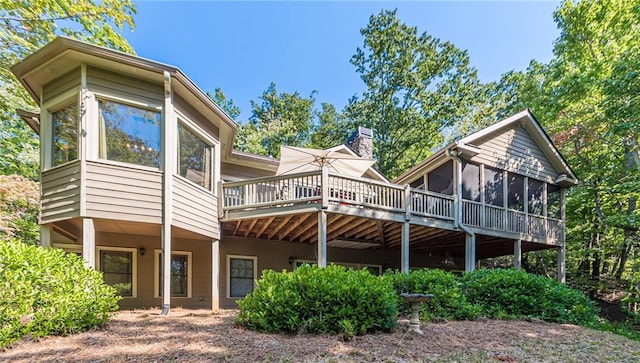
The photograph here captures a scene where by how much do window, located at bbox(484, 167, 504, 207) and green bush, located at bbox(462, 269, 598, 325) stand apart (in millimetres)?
3672

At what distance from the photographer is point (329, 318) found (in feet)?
15.9

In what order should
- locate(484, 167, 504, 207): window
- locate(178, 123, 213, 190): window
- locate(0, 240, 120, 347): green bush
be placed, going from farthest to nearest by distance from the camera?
locate(484, 167, 504, 207): window, locate(178, 123, 213, 190): window, locate(0, 240, 120, 347): green bush

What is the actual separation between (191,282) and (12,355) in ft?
18.7

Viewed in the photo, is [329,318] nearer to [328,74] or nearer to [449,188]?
[449,188]

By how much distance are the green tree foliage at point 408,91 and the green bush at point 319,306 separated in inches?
727

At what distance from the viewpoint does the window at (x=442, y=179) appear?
11.2m

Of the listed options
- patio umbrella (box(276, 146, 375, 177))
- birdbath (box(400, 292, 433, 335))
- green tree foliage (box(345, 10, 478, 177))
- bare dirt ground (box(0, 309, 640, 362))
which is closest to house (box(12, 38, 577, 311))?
patio umbrella (box(276, 146, 375, 177))

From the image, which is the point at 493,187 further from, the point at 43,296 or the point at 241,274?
the point at 43,296

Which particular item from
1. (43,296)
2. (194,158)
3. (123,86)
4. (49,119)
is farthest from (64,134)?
(43,296)

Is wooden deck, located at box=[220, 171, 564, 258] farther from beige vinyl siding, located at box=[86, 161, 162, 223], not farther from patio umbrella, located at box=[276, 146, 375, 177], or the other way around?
beige vinyl siding, located at box=[86, 161, 162, 223]

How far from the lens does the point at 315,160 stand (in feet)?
30.7

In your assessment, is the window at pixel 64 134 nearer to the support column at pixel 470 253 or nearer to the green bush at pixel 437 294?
the green bush at pixel 437 294

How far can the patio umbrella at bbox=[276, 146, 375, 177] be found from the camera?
9.23 m

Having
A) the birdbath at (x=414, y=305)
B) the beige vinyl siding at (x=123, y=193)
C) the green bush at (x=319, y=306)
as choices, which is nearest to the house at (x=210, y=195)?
the beige vinyl siding at (x=123, y=193)
